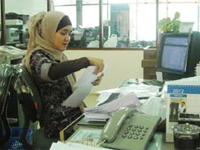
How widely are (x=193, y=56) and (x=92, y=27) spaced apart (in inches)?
152

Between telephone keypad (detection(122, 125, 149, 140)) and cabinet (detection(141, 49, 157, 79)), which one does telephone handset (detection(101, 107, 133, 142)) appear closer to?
telephone keypad (detection(122, 125, 149, 140))

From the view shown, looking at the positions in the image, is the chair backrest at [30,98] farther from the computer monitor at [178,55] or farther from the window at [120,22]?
the window at [120,22]

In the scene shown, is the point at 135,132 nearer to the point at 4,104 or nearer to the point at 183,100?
the point at 183,100

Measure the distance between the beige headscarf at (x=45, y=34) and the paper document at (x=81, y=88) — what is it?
138 mm

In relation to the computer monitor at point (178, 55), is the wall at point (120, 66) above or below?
below


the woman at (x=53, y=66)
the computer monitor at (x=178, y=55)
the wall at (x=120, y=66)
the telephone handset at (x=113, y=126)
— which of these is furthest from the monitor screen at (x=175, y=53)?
the wall at (x=120, y=66)

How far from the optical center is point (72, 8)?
20.1 ft

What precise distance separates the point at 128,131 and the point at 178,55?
1365 mm

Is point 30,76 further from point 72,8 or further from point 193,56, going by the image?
point 72,8

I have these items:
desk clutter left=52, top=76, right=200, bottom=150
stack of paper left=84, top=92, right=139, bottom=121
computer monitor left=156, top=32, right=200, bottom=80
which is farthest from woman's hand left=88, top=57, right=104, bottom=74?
computer monitor left=156, top=32, right=200, bottom=80

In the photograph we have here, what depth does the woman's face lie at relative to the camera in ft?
6.68

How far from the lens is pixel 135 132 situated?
1145 mm

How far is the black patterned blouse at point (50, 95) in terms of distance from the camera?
6.04ft

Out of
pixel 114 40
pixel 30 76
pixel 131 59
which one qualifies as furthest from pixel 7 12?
pixel 30 76
